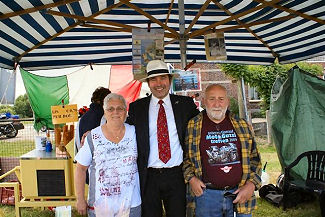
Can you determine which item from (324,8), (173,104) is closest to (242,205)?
(173,104)

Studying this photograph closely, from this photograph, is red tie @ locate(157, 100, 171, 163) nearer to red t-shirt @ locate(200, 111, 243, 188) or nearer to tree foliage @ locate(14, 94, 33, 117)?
red t-shirt @ locate(200, 111, 243, 188)

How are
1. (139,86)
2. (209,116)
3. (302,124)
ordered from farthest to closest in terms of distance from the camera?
(139,86)
(302,124)
(209,116)

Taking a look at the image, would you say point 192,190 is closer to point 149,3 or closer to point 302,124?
point 149,3

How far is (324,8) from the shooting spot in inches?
144

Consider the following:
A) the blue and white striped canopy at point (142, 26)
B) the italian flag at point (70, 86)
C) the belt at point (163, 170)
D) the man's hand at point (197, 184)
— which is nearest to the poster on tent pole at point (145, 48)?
the blue and white striped canopy at point (142, 26)

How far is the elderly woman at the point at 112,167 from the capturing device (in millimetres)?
2418

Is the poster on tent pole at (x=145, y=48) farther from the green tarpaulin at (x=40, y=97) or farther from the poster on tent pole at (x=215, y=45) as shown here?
the green tarpaulin at (x=40, y=97)

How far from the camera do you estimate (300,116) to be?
4.96 metres

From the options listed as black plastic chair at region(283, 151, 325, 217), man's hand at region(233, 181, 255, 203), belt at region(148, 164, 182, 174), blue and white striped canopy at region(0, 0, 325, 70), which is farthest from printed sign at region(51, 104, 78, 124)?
black plastic chair at region(283, 151, 325, 217)

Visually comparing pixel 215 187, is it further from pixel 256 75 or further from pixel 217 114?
pixel 256 75

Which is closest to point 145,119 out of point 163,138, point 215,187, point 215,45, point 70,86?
point 163,138

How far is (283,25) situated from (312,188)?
2.14m

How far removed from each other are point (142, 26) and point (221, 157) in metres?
2.83

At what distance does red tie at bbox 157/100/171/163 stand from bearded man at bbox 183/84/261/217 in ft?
0.56
